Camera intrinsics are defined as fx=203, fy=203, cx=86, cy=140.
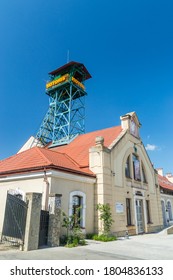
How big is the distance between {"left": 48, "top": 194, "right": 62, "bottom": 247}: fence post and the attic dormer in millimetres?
11589

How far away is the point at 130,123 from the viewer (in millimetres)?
20500

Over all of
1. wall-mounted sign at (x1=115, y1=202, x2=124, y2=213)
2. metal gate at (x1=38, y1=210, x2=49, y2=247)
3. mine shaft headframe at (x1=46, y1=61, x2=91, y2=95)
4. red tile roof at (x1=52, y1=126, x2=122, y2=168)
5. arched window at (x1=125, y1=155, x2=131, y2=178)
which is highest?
mine shaft headframe at (x1=46, y1=61, x2=91, y2=95)

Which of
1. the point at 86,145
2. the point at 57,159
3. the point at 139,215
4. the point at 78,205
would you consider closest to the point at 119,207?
the point at 78,205

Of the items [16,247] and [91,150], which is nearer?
[16,247]

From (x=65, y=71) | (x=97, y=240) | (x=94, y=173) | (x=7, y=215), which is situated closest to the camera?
(x=7, y=215)

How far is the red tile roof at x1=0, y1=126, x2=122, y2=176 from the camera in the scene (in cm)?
1282

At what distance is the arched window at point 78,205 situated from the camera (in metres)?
12.6

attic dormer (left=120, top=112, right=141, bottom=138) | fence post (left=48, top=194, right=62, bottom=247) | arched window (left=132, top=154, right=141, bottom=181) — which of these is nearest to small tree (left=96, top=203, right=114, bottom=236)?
fence post (left=48, top=194, right=62, bottom=247)

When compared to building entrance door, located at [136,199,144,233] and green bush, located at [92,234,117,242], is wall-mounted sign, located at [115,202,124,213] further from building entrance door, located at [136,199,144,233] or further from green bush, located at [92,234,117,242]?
building entrance door, located at [136,199,144,233]

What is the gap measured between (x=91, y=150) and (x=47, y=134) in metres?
17.9

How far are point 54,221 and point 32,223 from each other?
1321mm
